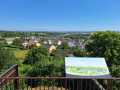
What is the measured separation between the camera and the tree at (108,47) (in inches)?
444

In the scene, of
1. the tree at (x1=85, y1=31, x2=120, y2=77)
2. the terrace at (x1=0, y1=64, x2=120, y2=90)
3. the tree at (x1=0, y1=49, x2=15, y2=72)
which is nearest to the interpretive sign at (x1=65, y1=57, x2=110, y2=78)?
the terrace at (x1=0, y1=64, x2=120, y2=90)

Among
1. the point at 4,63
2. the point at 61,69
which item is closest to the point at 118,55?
the point at 61,69

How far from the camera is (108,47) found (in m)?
11.7

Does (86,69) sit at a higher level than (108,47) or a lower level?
lower

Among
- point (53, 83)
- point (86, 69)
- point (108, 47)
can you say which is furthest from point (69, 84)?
point (108, 47)

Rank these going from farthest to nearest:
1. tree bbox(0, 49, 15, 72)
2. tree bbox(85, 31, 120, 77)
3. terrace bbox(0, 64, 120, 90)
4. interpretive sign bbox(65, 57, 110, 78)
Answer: tree bbox(0, 49, 15, 72) < tree bbox(85, 31, 120, 77) < interpretive sign bbox(65, 57, 110, 78) < terrace bbox(0, 64, 120, 90)

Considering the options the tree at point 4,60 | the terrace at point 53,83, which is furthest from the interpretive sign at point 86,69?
the tree at point 4,60

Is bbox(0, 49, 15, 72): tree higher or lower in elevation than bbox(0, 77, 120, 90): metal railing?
lower

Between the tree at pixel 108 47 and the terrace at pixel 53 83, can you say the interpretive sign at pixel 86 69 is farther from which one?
the tree at pixel 108 47

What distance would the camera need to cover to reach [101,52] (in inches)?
486

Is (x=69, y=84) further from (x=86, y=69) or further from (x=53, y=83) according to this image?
(x=86, y=69)

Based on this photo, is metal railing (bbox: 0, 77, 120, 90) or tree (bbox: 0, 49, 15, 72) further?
tree (bbox: 0, 49, 15, 72)

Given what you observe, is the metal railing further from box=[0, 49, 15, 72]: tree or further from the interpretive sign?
box=[0, 49, 15, 72]: tree

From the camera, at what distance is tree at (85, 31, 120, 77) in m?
11.3
